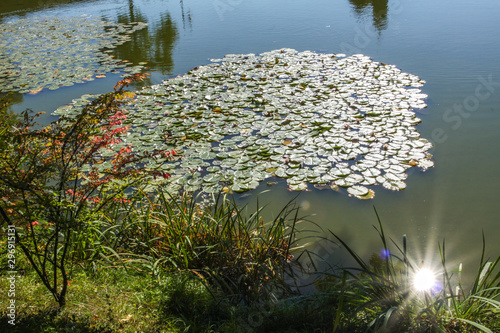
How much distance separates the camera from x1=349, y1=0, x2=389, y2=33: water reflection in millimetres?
8602

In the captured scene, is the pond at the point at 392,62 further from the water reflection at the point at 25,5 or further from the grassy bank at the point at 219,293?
the grassy bank at the point at 219,293

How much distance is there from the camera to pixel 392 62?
6258 millimetres

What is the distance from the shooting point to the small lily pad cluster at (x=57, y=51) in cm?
670

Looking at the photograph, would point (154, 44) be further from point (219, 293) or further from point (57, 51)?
point (219, 293)

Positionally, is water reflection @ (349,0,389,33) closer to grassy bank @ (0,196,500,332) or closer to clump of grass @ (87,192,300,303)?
clump of grass @ (87,192,300,303)

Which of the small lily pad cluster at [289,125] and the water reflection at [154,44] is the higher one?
the water reflection at [154,44]

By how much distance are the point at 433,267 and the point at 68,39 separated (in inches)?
389

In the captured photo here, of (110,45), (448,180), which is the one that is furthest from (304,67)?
(110,45)

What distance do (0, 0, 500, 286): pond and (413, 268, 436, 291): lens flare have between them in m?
0.60

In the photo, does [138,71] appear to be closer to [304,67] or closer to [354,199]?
[304,67]

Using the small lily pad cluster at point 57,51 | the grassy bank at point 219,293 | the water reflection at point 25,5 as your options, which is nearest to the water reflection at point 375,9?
the small lily pad cluster at point 57,51

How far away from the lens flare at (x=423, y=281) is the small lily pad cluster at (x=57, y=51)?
621 centimetres

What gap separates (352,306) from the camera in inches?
78.1

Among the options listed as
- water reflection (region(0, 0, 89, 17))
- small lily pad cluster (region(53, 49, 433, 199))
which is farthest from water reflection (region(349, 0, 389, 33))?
water reflection (region(0, 0, 89, 17))
